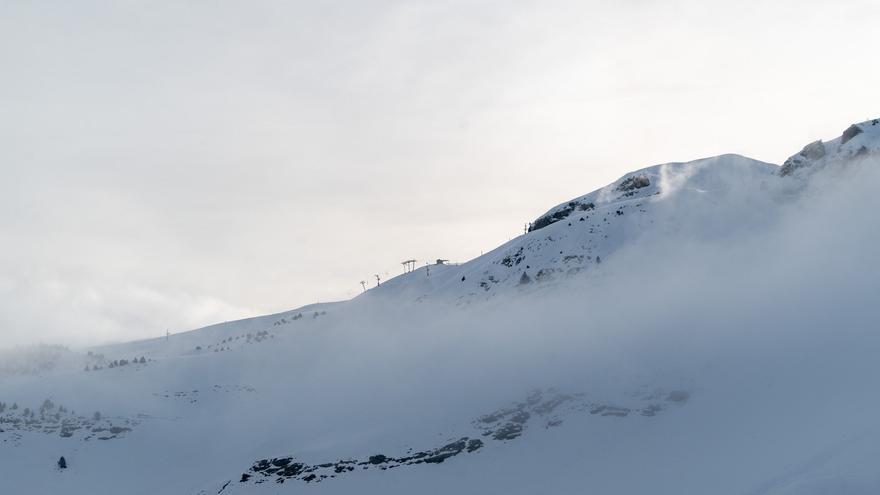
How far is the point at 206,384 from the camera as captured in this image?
10200cm

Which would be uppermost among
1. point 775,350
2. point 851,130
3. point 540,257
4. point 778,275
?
point 851,130

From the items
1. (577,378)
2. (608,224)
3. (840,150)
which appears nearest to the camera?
(577,378)

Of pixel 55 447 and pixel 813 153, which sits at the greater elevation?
pixel 813 153

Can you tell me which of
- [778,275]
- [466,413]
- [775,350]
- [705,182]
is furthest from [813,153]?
[466,413]

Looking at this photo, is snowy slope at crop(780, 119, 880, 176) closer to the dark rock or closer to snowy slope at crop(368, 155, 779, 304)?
the dark rock

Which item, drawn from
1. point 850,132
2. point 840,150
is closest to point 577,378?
point 840,150

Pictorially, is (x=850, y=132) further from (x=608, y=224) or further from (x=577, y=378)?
(x=577, y=378)

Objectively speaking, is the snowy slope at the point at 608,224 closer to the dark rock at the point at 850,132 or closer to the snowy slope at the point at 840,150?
the snowy slope at the point at 840,150

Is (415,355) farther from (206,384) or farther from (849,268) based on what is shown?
(849,268)

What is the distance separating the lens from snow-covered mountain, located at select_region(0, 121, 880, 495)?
176ft

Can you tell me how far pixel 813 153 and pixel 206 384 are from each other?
73857 millimetres

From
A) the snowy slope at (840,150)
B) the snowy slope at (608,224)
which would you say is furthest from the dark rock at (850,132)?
the snowy slope at (608,224)

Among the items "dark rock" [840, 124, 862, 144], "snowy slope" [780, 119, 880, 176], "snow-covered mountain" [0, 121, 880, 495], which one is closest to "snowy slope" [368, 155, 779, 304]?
"snow-covered mountain" [0, 121, 880, 495]

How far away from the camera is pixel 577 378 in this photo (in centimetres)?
6975
